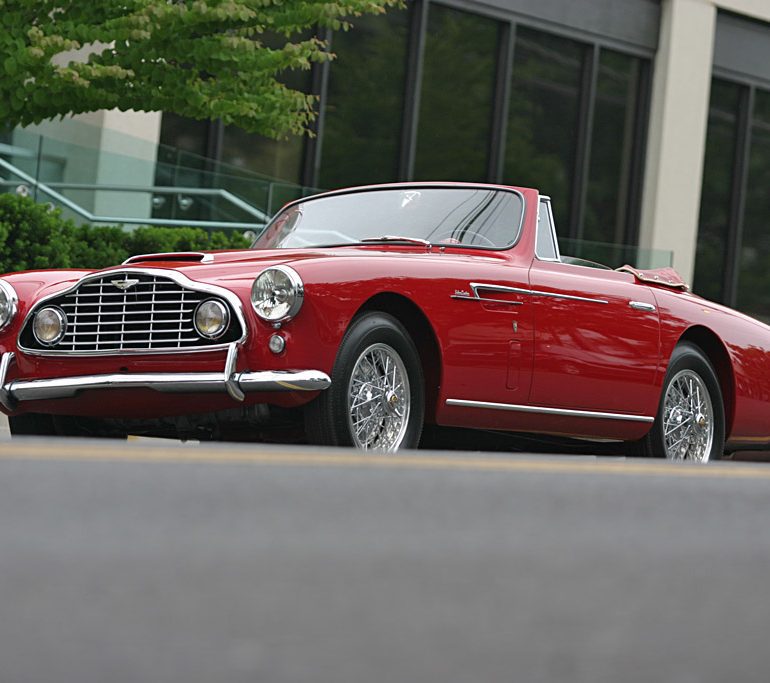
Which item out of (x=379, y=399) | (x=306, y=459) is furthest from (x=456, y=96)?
(x=306, y=459)

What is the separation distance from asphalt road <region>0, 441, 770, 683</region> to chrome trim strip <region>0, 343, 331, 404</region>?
7.70 feet

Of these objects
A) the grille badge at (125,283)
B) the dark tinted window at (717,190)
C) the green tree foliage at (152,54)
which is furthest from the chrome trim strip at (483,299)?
the dark tinted window at (717,190)

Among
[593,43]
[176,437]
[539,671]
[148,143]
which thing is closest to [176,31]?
[148,143]

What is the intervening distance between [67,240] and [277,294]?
6520mm

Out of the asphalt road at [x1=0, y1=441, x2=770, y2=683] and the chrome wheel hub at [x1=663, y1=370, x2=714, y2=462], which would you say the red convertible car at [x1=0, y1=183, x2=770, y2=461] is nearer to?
the chrome wheel hub at [x1=663, y1=370, x2=714, y2=462]

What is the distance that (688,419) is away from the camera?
7.71m

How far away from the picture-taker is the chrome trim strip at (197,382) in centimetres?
563

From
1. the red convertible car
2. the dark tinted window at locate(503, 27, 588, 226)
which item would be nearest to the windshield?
the red convertible car

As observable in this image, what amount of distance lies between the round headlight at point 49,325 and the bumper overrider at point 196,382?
0.19 m

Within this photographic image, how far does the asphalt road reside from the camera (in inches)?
72.7

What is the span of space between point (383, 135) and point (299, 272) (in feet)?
45.7

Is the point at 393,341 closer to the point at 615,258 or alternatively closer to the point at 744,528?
the point at 744,528

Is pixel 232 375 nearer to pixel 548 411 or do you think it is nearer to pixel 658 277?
pixel 548 411

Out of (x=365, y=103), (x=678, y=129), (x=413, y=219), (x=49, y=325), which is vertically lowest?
(x=49, y=325)
